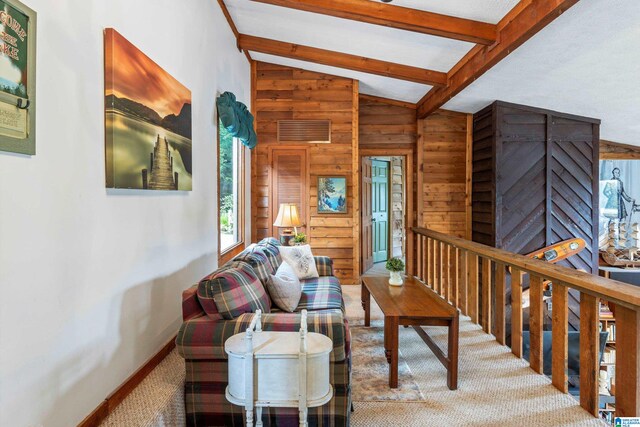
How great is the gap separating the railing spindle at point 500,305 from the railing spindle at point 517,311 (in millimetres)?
136

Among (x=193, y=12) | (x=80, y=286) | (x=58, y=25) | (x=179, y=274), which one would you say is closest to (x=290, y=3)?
(x=193, y=12)

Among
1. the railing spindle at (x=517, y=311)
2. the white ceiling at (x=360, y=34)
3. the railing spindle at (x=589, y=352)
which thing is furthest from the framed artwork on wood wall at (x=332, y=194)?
the railing spindle at (x=589, y=352)

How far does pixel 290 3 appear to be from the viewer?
310 cm

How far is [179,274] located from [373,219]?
15.2ft

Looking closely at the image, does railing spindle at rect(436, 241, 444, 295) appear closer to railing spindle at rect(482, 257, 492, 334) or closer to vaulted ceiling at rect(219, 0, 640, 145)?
railing spindle at rect(482, 257, 492, 334)

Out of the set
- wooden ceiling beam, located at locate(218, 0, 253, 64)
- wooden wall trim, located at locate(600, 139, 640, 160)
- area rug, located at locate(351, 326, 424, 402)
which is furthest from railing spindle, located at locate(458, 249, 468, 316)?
wooden wall trim, located at locate(600, 139, 640, 160)

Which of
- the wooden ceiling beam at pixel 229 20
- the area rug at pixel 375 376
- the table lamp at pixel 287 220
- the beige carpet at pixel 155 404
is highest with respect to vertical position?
the wooden ceiling beam at pixel 229 20

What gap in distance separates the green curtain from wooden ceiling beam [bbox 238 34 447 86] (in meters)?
0.93

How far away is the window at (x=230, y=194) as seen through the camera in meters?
3.76

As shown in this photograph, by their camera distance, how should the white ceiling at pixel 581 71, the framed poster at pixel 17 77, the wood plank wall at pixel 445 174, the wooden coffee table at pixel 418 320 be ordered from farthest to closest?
the wood plank wall at pixel 445 174, the white ceiling at pixel 581 71, the wooden coffee table at pixel 418 320, the framed poster at pixel 17 77

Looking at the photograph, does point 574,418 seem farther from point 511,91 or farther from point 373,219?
point 373,219

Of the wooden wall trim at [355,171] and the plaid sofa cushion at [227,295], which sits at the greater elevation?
the wooden wall trim at [355,171]

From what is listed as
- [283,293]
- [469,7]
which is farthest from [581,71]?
[283,293]

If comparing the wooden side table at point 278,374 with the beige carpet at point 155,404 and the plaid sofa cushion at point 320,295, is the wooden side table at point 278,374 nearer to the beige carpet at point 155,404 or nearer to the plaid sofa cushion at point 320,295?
the beige carpet at point 155,404
